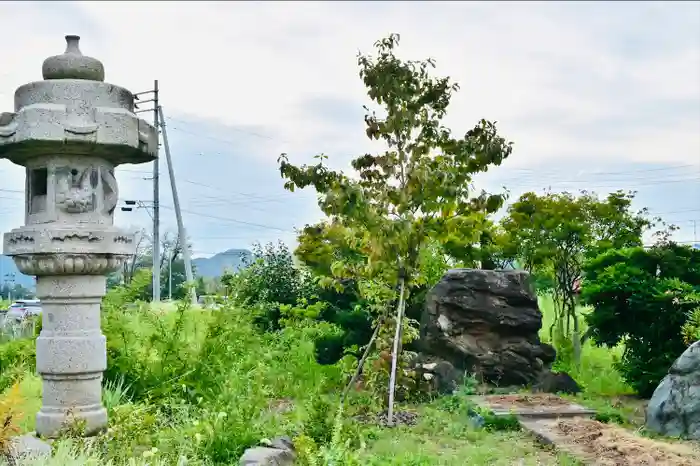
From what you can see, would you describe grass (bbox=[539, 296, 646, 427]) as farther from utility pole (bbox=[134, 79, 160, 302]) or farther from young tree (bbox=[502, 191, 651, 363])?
utility pole (bbox=[134, 79, 160, 302])

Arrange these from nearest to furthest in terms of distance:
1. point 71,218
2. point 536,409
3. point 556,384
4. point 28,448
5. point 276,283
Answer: point 28,448, point 71,218, point 536,409, point 556,384, point 276,283

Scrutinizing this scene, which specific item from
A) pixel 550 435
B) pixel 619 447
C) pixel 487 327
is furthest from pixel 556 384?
pixel 619 447

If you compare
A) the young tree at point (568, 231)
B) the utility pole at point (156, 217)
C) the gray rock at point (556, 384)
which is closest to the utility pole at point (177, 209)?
the utility pole at point (156, 217)

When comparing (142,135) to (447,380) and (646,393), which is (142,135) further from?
(646,393)

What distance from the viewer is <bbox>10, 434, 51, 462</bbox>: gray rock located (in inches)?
188

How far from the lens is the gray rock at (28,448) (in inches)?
188

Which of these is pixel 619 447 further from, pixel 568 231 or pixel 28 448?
pixel 568 231

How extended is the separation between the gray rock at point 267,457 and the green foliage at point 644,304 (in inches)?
216

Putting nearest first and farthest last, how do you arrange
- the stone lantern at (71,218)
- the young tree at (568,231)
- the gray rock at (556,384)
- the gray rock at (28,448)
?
the gray rock at (28,448), the stone lantern at (71,218), the gray rock at (556,384), the young tree at (568,231)

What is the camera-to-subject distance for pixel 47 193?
568cm

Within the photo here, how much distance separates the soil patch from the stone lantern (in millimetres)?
3896

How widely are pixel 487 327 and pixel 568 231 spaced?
9.16 ft

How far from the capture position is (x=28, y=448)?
5.02m

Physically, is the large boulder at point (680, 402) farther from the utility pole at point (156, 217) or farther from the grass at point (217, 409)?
the utility pole at point (156, 217)
